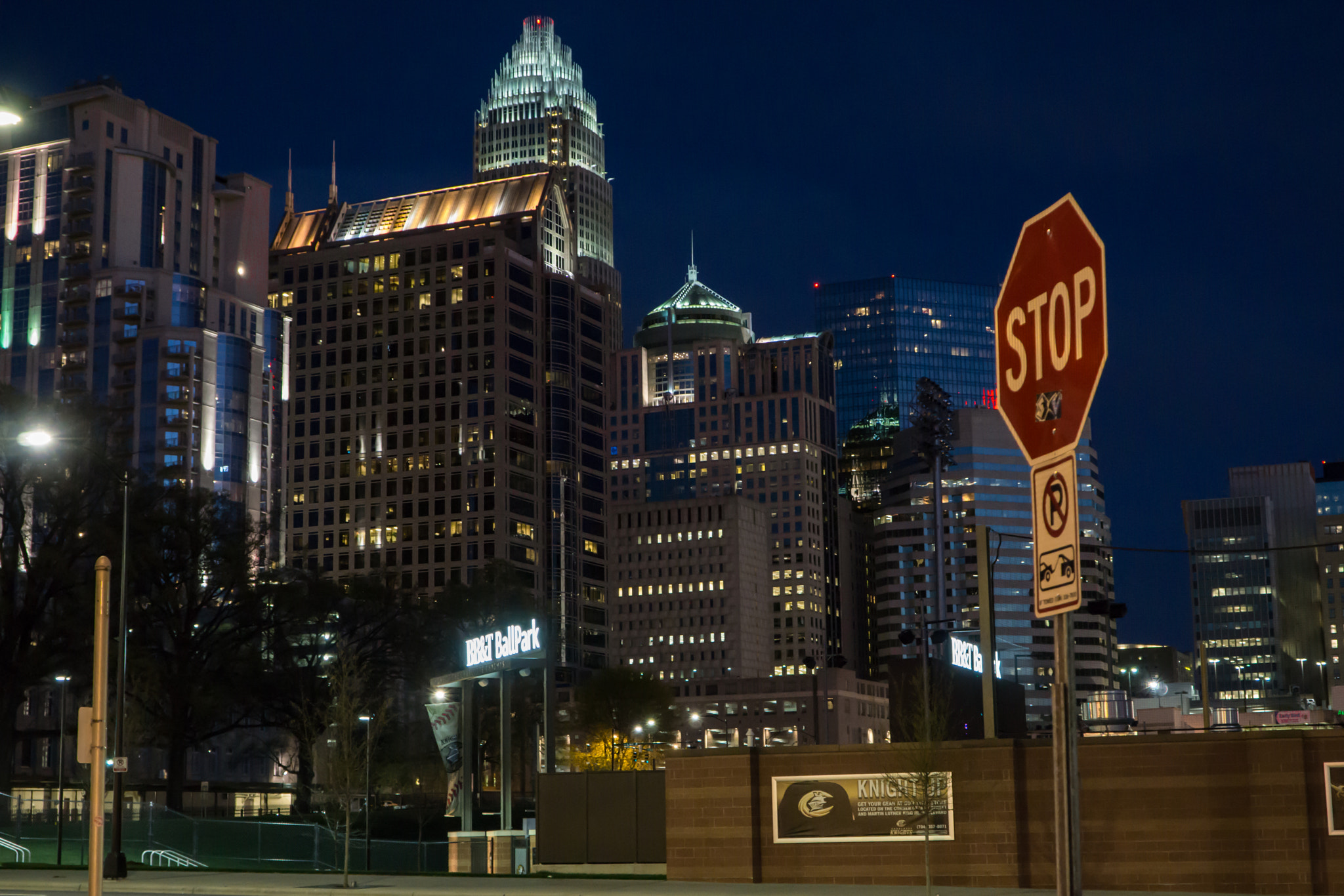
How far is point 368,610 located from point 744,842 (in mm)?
59835

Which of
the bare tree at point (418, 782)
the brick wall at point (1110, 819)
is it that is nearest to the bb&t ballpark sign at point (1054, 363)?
the brick wall at point (1110, 819)

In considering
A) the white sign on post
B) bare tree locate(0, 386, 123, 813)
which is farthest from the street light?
bare tree locate(0, 386, 123, 813)

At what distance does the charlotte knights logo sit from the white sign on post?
2558cm

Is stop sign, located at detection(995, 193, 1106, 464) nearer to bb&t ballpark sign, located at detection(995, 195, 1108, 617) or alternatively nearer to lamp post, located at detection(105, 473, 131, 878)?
bb&t ballpark sign, located at detection(995, 195, 1108, 617)

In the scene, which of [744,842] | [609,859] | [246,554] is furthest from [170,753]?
[744,842]

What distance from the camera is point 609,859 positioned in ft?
132

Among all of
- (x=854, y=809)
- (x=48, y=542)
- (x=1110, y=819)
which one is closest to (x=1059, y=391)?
(x=1110, y=819)

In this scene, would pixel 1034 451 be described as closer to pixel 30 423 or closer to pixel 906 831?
pixel 906 831

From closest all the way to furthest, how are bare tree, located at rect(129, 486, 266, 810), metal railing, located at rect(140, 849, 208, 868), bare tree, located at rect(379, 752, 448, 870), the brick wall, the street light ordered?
the street light
the brick wall
metal railing, located at rect(140, 849, 208, 868)
bare tree, located at rect(129, 486, 266, 810)
bare tree, located at rect(379, 752, 448, 870)

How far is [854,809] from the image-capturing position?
110ft

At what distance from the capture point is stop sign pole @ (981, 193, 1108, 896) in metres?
8.49

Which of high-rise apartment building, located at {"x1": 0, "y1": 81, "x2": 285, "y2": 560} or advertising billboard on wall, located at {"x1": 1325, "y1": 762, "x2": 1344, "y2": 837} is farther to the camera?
high-rise apartment building, located at {"x1": 0, "y1": 81, "x2": 285, "y2": 560}

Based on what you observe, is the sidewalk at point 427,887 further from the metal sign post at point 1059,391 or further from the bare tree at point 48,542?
the bare tree at point 48,542

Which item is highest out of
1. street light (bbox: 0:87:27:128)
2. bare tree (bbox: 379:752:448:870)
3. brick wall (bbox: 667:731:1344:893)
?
street light (bbox: 0:87:27:128)
